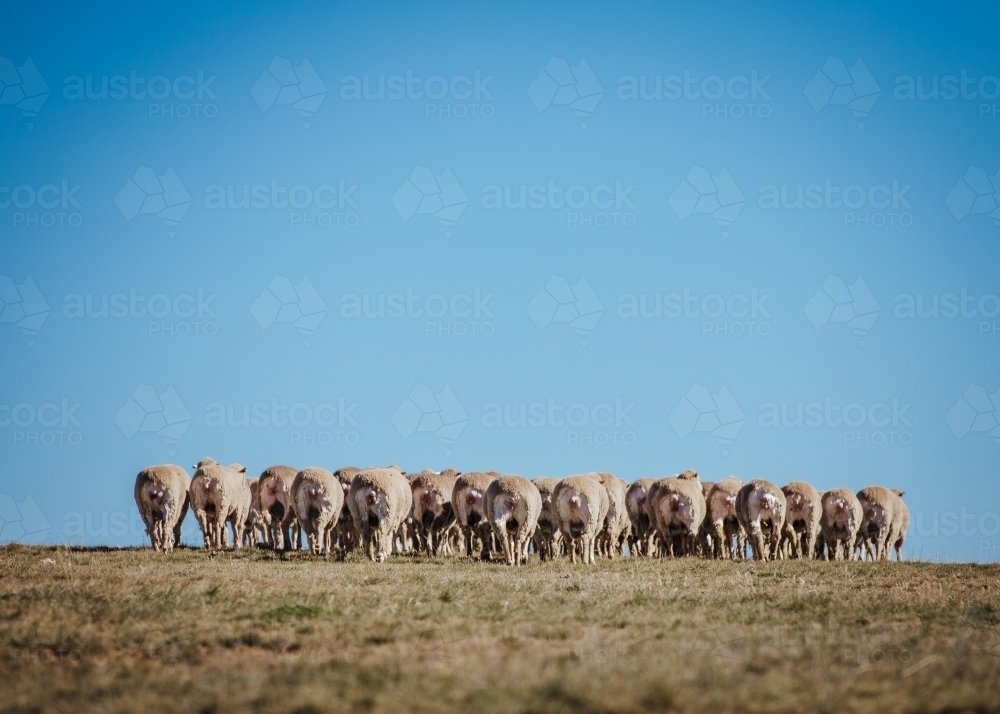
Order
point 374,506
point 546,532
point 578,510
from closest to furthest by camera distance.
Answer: point 374,506, point 578,510, point 546,532

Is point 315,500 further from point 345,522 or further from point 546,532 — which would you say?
point 546,532

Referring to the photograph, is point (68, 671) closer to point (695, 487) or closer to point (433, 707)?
point (433, 707)

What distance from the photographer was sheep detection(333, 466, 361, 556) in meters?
28.2

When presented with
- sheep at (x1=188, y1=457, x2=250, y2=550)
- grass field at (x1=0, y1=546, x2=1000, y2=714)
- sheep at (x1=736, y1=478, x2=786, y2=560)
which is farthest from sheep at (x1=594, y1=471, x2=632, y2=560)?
grass field at (x1=0, y1=546, x2=1000, y2=714)

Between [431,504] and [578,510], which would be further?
[431,504]

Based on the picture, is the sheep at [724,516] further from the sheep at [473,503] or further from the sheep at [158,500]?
the sheep at [158,500]

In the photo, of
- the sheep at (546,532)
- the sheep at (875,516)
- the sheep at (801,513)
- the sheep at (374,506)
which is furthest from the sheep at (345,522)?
the sheep at (875,516)

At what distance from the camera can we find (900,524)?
125ft

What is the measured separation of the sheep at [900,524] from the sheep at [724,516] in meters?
7.93

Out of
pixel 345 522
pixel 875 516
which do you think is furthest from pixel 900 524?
pixel 345 522

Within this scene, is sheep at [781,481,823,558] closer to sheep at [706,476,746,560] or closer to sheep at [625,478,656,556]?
sheep at [706,476,746,560]

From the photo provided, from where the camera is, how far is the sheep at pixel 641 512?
31.5 m

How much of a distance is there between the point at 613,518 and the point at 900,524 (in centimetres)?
1518

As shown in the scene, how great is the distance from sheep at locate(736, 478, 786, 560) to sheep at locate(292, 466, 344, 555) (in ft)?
42.4
